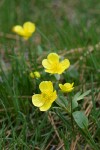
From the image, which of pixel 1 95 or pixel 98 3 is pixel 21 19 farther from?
pixel 1 95

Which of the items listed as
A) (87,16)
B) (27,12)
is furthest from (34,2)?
(87,16)

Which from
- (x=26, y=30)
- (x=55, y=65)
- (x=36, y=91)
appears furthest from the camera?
(x=26, y=30)

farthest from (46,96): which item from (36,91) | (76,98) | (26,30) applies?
(26,30)

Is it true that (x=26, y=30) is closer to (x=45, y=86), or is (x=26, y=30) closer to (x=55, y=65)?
(x=55, y=65)

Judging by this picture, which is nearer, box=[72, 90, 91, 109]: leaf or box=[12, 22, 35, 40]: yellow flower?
box=[72, 90, 91, 109]: leaf

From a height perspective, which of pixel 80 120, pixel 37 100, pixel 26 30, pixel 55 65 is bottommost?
pixel 80 120

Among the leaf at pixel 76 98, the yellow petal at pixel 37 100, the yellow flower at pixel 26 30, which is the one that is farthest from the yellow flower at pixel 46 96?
the yellow flower at pixel 26 30

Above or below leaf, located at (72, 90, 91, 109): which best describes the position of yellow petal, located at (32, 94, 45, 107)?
above

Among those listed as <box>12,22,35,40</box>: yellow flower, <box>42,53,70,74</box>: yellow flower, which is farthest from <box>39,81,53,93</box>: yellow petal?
<box>12,22,35,40</box>: yellow flower

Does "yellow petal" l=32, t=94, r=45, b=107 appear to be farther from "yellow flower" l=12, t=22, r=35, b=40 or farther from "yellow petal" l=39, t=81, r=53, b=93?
"yellow flower" l=12, t=22, r=35, b=40

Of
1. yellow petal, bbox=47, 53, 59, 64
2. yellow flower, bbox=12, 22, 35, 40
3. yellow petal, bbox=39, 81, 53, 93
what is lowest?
yellow petal, bbox=39, 81, 53, 93

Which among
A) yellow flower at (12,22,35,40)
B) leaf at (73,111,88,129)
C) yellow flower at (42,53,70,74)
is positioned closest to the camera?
leaf at (73,111,88,129)
